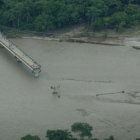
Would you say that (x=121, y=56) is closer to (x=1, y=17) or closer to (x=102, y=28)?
(x=102, y=28)

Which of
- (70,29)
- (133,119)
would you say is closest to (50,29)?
(70,29)

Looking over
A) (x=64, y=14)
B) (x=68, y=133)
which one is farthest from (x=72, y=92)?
(x=64, y=14)

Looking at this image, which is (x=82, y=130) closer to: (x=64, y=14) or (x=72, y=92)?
(x=72, y=92)

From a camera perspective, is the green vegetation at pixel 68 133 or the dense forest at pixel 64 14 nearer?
the green vegetation at pixel 68 133

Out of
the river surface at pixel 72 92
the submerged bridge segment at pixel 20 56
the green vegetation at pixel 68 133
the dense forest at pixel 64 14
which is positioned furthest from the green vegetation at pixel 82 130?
the dense forest at pixel 64 14

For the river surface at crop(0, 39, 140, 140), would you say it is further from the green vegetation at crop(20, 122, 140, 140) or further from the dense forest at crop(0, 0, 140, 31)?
the dense forest at crop(0, 0, 140, 31)

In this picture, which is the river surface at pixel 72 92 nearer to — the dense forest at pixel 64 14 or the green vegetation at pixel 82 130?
the green vegetation at pixel 82 130
